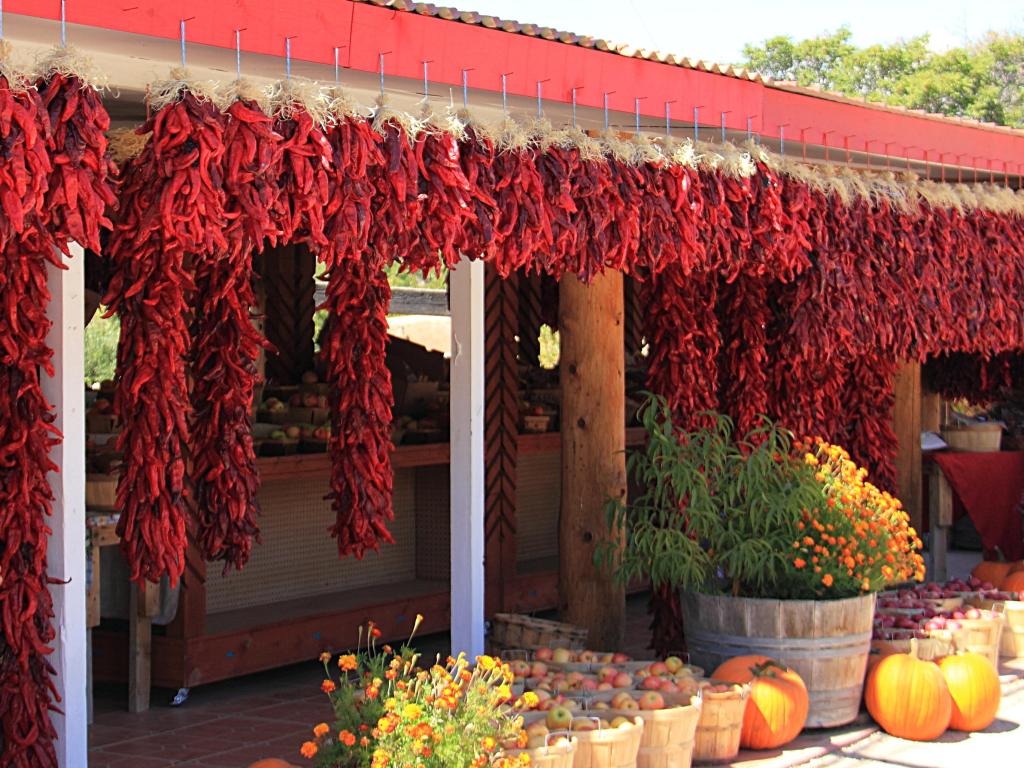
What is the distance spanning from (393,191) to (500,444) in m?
4.14

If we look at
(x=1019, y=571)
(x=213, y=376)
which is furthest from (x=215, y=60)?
(x=1019, y=571)

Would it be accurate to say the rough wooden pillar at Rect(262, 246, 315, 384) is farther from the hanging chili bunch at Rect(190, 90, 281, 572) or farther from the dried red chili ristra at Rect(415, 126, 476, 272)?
the dried red chili ristra at Rect(415, 126, 476, 272)

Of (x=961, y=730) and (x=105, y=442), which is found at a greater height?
(x=105, y=442)

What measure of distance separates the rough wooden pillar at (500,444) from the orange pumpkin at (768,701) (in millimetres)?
2751

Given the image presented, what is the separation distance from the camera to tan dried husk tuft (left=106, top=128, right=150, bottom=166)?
4367 mm

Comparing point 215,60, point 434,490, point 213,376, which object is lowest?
point 434,490

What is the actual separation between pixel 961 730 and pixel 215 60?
4505mm

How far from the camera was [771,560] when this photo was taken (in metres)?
6.02

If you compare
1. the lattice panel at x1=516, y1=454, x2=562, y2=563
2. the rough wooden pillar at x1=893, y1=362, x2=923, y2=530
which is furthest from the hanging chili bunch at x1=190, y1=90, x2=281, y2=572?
the rough wooden pillar at x1=893, y1=362, x2=923, y2=530

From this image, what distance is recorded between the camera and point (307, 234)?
4711mm

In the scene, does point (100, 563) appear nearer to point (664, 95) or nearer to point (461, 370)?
point (461, 370)

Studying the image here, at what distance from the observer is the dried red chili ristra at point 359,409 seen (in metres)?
5.57

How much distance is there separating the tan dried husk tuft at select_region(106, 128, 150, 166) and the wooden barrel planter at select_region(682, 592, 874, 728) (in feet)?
10.4

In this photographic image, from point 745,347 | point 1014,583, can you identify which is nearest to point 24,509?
point 745,347
